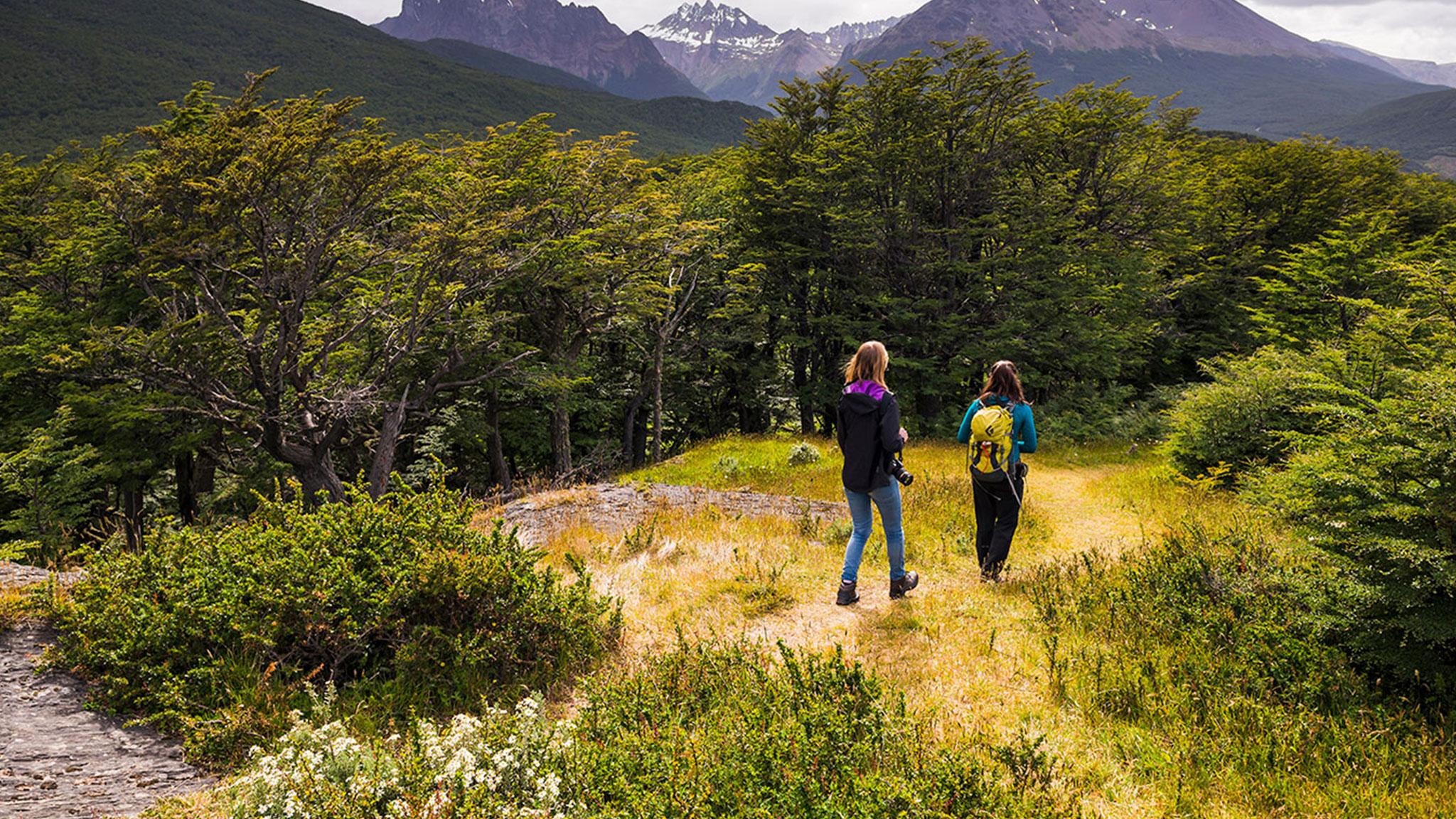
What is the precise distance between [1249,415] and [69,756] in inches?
592

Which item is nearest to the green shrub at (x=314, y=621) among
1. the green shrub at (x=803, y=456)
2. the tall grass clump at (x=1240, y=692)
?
the tall grass clump at (x=1240, y=692)

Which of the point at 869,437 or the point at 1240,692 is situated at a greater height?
the point at 869,437

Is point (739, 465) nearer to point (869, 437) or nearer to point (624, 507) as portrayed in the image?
point (624, 507)

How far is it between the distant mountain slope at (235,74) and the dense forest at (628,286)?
77.7 metres

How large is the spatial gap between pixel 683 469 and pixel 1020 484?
11.4 meters

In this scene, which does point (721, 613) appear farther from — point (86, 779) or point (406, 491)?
point (86, 779)

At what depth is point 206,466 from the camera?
19.7 metres

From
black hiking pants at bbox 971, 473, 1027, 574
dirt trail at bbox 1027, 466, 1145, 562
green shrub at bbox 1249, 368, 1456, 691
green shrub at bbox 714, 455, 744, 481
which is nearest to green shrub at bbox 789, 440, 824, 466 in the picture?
green shrub at bbox 714, 455, 744, 481

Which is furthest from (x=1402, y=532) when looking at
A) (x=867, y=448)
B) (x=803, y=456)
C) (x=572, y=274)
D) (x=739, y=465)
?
(x=572, y=274)

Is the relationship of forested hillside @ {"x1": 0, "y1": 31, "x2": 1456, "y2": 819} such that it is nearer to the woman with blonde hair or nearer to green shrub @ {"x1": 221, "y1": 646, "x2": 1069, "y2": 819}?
green shrub @ {"x1": 221, "y1": 646, "x2": 1069, "y2": 819}

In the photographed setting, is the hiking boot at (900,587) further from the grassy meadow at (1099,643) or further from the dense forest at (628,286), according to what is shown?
the dense forest at (628,286)

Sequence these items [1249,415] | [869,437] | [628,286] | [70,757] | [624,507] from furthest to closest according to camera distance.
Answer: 1. [628,286]
2. [1249,415]
3. [624,507]
4. [869,437]
5. [70,757]

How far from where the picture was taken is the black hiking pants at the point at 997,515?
6.73 meters

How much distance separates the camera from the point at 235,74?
13600 cm
